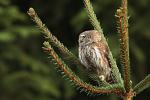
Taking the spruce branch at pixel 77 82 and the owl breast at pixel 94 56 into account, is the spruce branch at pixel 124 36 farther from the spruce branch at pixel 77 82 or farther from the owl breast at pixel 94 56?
the owl breast at pixel 94 56

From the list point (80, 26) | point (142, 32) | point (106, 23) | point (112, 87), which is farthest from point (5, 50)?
point (112, 87)

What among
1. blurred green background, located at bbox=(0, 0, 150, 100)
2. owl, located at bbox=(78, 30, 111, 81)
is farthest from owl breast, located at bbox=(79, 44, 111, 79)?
blurred green background, located at bbox=(0, 0, 150, 100)

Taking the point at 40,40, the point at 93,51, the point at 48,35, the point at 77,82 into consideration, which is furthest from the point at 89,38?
the point at 40,40

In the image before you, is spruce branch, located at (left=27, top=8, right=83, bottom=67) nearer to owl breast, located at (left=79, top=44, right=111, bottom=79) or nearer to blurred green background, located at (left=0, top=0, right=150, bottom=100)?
owl breast, located at (left=79, top=44, right=111, bottom=79)

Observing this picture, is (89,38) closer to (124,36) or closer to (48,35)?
(48,35)

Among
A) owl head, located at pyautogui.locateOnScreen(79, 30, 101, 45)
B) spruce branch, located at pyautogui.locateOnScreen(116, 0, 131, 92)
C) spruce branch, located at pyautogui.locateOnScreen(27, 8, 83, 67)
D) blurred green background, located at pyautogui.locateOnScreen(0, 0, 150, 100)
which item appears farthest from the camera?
blurred green background, located at pyautogui.locateOnScreen(0, 0, 150, 100)

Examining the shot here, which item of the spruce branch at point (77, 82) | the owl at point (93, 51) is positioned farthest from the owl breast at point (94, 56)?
the spruce branch at point (77, 82)
